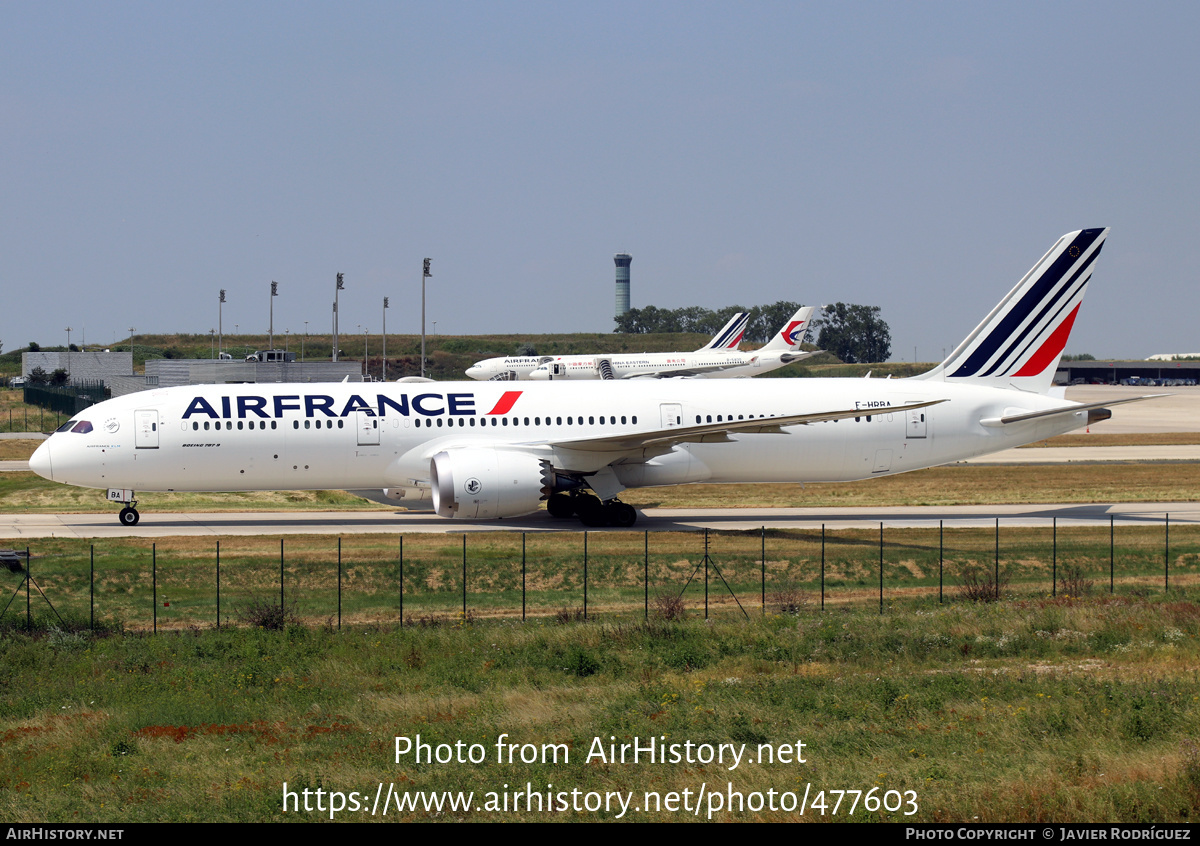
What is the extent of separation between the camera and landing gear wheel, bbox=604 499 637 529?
127 ft

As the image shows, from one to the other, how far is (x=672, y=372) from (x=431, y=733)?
10757cm

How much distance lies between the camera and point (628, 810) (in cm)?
1488

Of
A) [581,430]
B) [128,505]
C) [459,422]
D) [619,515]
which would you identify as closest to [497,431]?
[459,422]

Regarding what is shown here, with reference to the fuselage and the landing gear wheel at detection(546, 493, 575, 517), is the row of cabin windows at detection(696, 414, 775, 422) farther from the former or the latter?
the landing gear wheel at detection(546, 493, 575, 517)

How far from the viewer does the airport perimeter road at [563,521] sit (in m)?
37.6

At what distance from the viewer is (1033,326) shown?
4253cm

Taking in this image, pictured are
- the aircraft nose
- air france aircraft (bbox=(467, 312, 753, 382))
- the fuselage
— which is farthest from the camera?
A: air france aircraft (bbox=(467, 312, 753, 382))

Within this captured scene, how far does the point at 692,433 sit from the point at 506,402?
642 cm

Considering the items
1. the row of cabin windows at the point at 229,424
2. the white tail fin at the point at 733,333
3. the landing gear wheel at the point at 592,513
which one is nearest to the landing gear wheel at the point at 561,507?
the landing gear wheel at the point at 592,513

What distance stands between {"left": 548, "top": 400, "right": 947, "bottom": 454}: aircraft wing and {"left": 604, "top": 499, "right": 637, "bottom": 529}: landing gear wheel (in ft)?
7.22

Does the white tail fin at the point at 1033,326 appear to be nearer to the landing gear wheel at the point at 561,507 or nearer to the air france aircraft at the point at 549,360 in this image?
the landing gear wheel at the point at 561,507

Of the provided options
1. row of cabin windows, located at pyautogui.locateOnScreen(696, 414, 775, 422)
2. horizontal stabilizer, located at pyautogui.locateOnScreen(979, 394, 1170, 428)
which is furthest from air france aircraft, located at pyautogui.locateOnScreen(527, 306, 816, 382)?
row of cabin windows, located at pyautogui.locateOnScreen(696, 414, 775, 422)

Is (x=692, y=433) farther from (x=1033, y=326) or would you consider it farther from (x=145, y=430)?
(x=145, y=430)

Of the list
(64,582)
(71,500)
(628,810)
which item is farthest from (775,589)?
(71,500)
